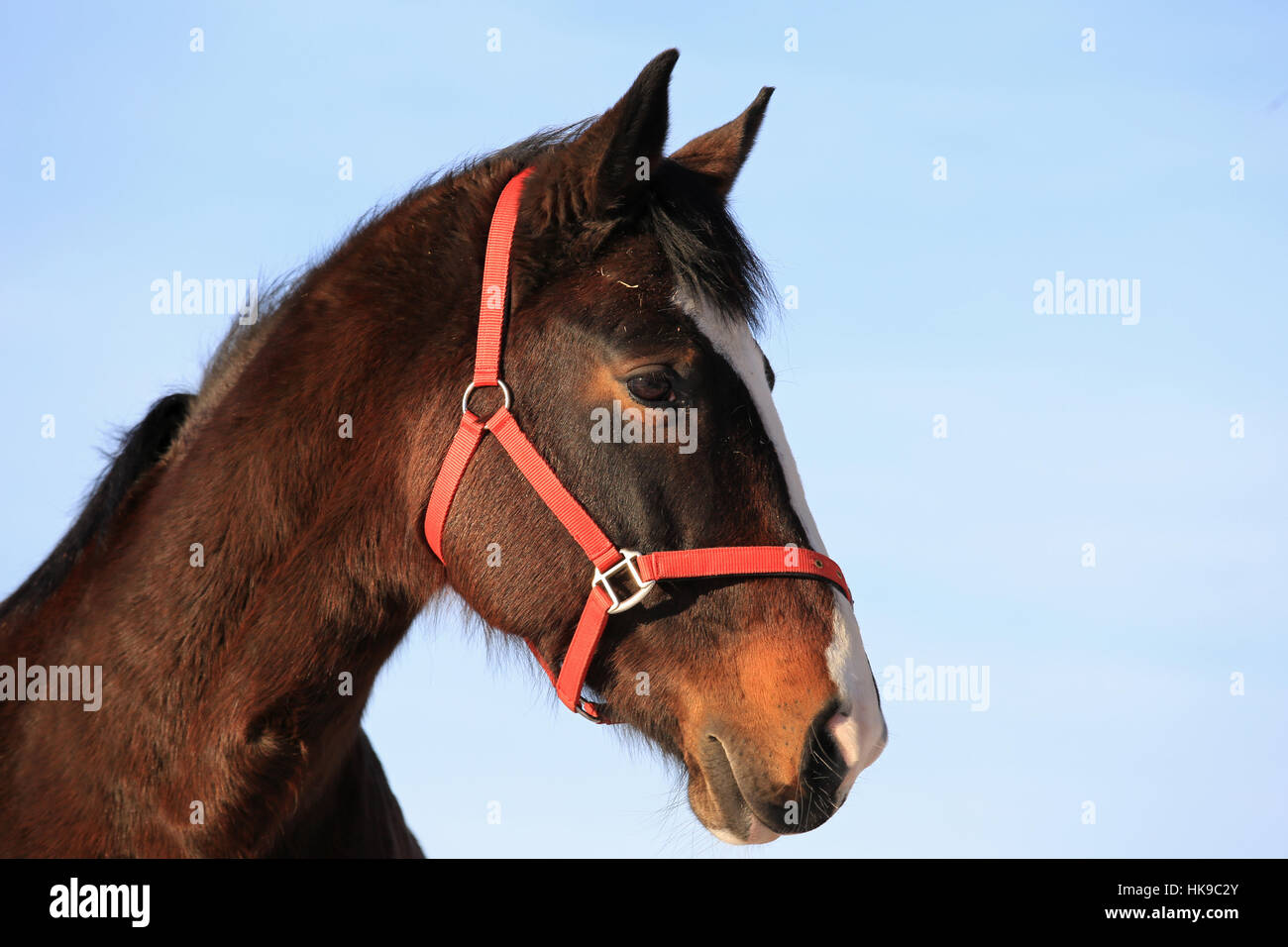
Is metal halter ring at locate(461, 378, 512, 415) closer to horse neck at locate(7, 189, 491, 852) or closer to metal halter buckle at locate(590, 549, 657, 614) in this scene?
horse neck at locate(7, 189, 491, 852)

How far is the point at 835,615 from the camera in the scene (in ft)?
12.5

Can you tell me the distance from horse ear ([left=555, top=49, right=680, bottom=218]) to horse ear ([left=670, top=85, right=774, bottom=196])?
29.7 inches

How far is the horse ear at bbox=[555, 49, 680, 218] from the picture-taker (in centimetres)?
381

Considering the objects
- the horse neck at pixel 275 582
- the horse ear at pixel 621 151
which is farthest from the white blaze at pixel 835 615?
the horse neck at pixel 275 582

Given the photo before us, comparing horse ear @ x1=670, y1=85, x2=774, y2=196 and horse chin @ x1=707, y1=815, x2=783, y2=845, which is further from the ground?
horse ear @ x1=670, y1=85, x2=774, y2=196

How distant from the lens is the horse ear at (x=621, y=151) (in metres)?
3.81

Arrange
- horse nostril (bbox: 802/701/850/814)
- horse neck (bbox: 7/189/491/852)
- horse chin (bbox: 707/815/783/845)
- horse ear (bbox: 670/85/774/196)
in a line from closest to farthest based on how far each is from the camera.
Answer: horse nostril (bbox: 802/701/850/814) → horse chin (bbox: 707/815/783/845) → horse neck (bbox: 7/189/491/852) → horse ear (bbox: 670/85/774/196)

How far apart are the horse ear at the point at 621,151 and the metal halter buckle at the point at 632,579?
4.04 ft

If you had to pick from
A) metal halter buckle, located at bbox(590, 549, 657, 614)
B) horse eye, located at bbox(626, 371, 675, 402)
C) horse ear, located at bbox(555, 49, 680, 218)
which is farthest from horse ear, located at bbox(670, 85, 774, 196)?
metal halter buckle, located at bbox(590, 549, 657, 614)

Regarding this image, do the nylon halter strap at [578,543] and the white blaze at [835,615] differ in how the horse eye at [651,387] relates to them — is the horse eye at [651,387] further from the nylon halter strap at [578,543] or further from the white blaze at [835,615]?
the nylon halter strap at [578,543]

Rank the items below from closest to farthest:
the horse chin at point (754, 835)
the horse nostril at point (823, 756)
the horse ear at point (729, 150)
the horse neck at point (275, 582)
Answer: the horse nostril at point (823, 756) < the horse chin at point (754, 835) < the horse neck at point (275, 582) < the horse ear at point (729, 150)

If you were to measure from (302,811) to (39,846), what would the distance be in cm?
89
